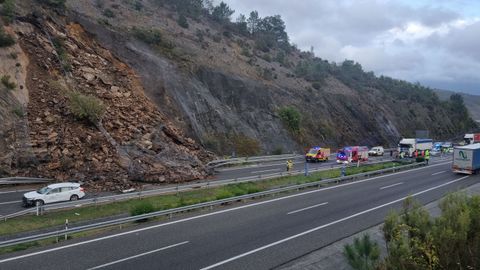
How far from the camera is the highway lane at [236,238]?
12.6 m

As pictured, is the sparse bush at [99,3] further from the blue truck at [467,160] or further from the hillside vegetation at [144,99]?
the blue truck at [467,160]

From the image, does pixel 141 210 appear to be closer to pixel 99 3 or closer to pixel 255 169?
pixel 255 169

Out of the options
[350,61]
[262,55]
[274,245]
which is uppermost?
[350,61]

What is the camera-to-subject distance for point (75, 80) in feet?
116

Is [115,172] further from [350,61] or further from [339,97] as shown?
[350,61]

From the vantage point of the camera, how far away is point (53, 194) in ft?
73.2

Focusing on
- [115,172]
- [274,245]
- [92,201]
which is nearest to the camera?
[274,245]

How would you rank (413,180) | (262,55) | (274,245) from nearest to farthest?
(274,245), (413,180), (262,55)

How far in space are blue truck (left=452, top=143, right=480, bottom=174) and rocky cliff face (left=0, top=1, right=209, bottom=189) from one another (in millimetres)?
23770

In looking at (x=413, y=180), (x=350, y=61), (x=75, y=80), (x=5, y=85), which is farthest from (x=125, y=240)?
(x=350, y=61)

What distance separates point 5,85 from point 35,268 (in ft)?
75.5

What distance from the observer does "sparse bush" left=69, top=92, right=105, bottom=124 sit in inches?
1199

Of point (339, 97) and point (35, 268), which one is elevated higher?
point (339, 97)

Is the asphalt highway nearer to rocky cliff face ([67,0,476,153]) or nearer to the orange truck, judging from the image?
the orange truck
